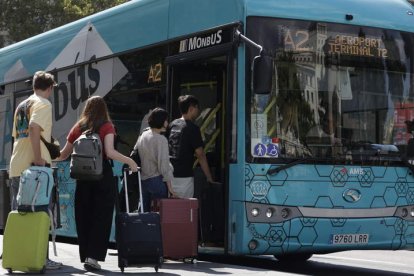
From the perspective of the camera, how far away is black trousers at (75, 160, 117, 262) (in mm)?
8164

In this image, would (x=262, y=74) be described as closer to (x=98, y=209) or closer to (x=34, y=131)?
(x=98, y=209)

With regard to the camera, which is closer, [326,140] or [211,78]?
[326,140]

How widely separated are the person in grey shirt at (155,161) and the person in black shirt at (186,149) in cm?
A: 25

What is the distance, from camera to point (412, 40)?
32.5ft

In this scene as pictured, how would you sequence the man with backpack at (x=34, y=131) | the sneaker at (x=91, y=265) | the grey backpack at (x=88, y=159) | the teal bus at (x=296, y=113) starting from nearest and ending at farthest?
1. the man with backpack at (x=34, y=131)
2. the grey backpack at (x=88, y=159)
3. the sneaker at (x=91, y=265)
4. the teal bus at (x=296, y=113)

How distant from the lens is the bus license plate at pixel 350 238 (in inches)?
359

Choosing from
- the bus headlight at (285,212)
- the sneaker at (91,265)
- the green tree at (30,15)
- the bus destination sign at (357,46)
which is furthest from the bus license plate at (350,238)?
the green tree at (30,15)

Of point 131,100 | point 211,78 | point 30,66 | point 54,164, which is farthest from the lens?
point 30,66

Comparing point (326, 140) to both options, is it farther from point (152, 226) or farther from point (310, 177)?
point (152, 226)

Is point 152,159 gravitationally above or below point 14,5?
below

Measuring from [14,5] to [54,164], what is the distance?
24.7m

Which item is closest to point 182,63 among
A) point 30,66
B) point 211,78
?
point 211,78

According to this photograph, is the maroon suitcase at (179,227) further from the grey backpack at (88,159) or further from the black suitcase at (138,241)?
the grey backpack at (88,159)

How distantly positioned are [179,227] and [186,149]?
869 mm
